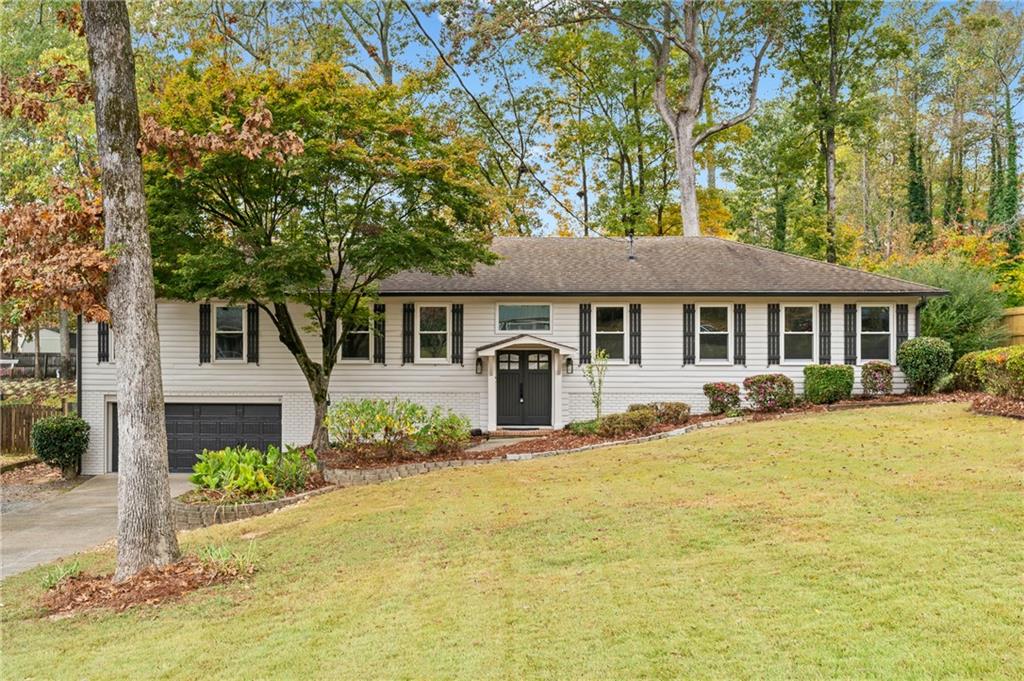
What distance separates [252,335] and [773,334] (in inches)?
538

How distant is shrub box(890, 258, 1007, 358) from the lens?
59.5 ft

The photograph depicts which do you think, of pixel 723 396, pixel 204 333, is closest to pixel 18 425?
pixel 204 333

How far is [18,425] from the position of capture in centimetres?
1956

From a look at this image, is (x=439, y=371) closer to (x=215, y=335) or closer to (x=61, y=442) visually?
(x=215, y=335)

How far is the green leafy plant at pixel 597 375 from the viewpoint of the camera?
55.7ft

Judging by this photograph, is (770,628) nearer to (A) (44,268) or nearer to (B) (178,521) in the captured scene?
(A) (44,268)

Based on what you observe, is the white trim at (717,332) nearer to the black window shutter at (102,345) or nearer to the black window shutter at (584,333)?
the black window shutter at (584,333)

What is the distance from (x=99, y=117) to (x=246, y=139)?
58.2 inches

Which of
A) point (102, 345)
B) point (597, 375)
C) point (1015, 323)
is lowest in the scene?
point (597, 375)

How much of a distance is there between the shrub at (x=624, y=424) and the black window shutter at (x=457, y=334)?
172 inches

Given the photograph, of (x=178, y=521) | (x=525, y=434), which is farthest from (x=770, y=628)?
(x=525, y=434)

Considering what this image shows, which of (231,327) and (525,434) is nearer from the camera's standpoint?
(525,434)

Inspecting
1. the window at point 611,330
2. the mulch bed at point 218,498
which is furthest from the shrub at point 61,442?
the window at point 611,330

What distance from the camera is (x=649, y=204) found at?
30.2m
